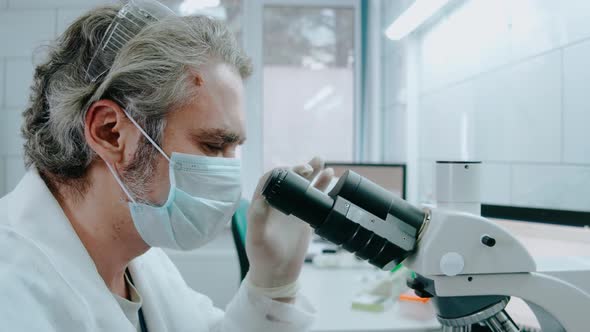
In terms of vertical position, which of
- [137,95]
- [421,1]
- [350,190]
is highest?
[421,1]

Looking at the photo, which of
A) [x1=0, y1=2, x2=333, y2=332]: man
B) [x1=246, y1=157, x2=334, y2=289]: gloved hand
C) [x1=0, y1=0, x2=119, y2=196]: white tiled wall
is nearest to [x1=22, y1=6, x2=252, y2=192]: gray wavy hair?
[x1=0, y1=2, x2=333, y2=332]: man

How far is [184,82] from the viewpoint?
0.86 metres

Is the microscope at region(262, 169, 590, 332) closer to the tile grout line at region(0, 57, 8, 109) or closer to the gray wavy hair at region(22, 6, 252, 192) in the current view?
the gray wavy hair at region(22, 6, 252, 192)

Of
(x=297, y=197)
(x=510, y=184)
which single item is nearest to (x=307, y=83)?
(x=510, y=184)

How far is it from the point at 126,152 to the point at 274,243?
14.3 inches

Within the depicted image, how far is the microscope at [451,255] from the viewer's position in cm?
55

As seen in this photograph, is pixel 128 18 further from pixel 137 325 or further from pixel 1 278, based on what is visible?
pixel 137 325

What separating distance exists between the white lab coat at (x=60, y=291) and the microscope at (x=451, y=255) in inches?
16.2

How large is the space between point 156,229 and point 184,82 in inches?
11.1

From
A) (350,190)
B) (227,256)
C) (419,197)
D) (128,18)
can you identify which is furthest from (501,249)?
(227,256)

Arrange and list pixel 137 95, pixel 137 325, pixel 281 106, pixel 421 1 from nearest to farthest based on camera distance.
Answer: pixel 137 95
pixel 137 325
pixel 421 1
pixel 281 106

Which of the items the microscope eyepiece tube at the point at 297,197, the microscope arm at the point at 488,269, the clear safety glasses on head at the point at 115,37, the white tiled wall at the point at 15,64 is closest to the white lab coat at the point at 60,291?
the clear safety glasses on head at the point at 115,37

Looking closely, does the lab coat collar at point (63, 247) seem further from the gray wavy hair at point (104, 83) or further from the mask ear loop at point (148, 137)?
the mask ear loop at point (148, 137)

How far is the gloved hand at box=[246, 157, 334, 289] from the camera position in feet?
3.15
